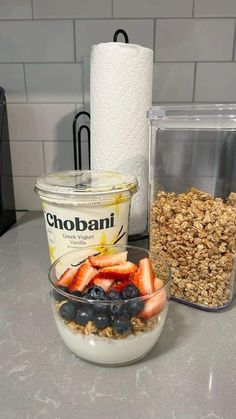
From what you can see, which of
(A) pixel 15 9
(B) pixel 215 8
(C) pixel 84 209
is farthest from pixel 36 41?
(C) pixel 84 209

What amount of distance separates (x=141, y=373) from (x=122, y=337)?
5 cm

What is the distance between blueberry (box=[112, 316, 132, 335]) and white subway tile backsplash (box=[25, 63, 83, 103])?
55 centimetres

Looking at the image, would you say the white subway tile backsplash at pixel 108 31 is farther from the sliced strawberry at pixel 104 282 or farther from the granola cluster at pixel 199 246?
the sliced strawberry at pixel 104 282

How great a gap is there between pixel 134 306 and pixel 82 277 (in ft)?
0.26

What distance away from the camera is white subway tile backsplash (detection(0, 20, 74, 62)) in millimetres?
700

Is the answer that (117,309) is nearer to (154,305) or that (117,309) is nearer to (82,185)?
(154,305)

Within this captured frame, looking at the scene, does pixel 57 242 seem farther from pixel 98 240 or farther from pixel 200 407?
pixel 200 407

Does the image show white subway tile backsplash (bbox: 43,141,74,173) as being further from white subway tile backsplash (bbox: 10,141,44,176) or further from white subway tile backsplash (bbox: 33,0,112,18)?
white subway tile backsplash (bbox: 33,0,112,18)

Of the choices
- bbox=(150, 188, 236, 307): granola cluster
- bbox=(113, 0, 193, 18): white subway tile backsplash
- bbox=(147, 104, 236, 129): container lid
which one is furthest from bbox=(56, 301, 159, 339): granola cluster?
bbox=(113, 0, 193, 18): white subway tile backsplash

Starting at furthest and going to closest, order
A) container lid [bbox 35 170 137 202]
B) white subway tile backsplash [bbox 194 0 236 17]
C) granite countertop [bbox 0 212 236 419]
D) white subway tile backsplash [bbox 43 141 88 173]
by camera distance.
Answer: white subway tile backsplash [bbox 43 141 88 173]
white subway tile backsplash [bbox 194 0 236 17]
container lid [bbox 35 170 137 202]
granite countertop [bbox 0 212 236 419]

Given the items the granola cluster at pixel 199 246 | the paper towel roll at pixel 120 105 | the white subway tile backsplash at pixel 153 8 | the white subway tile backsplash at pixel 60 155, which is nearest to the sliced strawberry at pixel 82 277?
the granola cluster at pixel 199 246

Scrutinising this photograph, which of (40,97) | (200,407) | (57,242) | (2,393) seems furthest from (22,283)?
(40,97)

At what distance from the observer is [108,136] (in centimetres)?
54

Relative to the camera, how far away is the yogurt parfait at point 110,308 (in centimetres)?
32
